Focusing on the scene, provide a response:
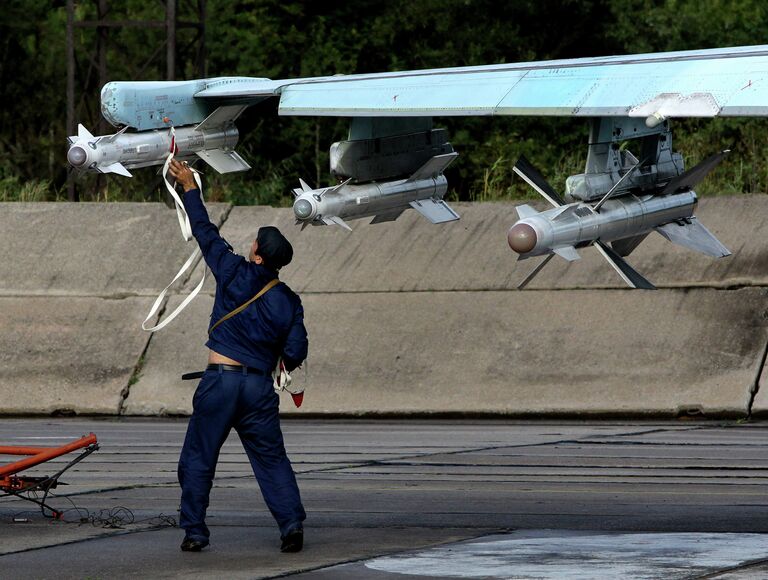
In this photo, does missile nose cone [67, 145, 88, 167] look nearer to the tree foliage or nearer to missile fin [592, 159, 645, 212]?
missile fin [592, 159, 645, 212]

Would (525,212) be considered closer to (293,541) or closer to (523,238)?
(523,238)

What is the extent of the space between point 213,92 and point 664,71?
3.66 metres

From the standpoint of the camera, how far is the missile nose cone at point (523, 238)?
410 inches

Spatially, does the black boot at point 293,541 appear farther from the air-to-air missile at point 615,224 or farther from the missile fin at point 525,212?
the missile fin at point 525,212

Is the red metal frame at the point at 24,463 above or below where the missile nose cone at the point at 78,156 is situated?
below

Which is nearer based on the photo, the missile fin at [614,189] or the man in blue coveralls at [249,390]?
the man in blue coveralls at [249,390]

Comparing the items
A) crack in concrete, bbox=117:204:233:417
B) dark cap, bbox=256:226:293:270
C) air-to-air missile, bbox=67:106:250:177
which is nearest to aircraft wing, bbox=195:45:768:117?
air-to-air missile, bbox=67:106:250:177

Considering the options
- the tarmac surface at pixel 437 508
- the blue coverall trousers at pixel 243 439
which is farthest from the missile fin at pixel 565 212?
the blue coverall trousers at pixel 243 439

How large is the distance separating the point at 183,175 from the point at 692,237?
4.00 m

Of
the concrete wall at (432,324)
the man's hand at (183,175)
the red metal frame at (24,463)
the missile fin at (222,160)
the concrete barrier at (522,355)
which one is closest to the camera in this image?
the man's hand at (183,175)

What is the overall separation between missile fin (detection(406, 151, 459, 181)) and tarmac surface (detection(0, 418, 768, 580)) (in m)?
2.57

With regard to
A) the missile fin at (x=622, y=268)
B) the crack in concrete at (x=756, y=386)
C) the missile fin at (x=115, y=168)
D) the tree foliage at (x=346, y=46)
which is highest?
the tree foliage at (x=346, y=46)

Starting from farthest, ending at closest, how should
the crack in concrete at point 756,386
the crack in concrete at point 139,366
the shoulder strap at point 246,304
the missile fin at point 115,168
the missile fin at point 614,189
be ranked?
the crack in concrete at point 139,366
the crack in concrete at point 756,386
the missile fin at point 115,168
the missile fin at point 614,189
the shoulder strap at point 246,304

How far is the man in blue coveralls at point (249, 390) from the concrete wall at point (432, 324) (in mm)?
9252
